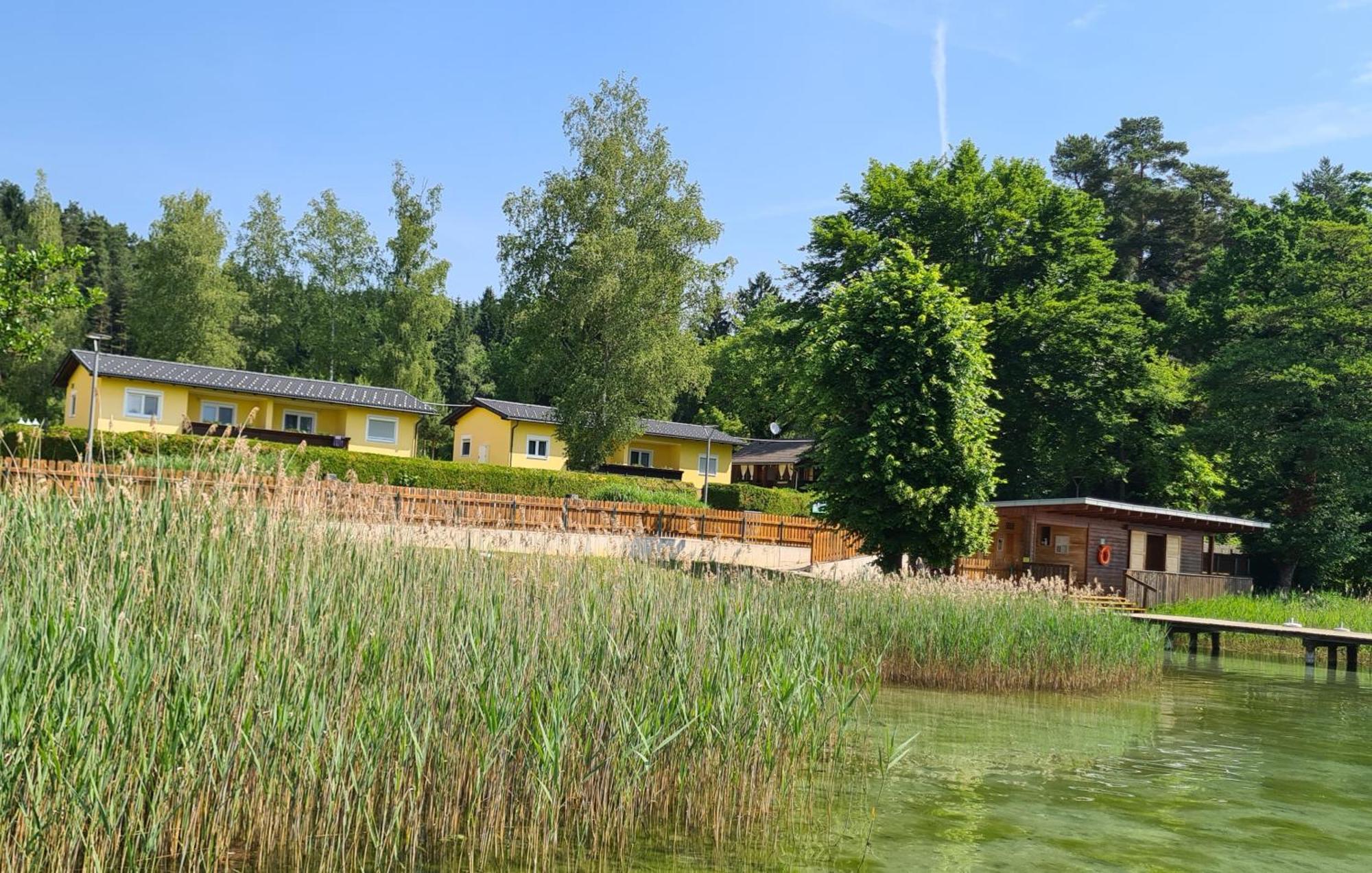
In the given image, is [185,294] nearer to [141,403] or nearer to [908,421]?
[141,403]

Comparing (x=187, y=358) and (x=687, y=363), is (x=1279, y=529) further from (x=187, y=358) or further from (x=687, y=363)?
(x=187, y=358)

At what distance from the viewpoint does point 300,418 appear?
39625 mm

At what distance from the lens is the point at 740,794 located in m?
6.57

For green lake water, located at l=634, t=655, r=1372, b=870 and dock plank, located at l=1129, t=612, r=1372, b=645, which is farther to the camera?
dock plank, located at l=1129, t=612, r=1372, b=645

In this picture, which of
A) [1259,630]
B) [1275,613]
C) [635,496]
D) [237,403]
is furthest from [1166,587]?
[237,403]

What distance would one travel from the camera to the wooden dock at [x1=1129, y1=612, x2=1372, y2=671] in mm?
21234

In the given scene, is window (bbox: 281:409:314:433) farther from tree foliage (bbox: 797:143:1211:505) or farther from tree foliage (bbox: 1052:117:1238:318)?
tree foliage (bbox: 1052:117:1238:318)

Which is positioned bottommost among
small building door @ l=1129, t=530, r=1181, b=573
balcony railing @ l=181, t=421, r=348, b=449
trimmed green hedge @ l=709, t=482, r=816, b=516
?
small building door @ l=1129, t=530, r=1181, b=573

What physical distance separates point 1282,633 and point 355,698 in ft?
Result: 72.6

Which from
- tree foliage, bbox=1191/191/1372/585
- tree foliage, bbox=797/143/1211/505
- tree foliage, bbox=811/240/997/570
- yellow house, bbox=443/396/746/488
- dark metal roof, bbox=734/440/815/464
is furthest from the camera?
dark metal roof, bbox=734/440/815/464

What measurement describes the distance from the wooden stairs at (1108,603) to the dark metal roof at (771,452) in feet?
85.5

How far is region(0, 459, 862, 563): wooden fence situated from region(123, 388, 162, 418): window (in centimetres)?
1527

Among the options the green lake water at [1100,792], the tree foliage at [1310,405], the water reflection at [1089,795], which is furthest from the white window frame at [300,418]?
the green lake water at [1100,792]

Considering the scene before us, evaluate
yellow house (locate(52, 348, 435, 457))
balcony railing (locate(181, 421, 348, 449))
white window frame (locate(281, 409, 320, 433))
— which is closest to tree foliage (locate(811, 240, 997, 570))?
yellow house (locate(52, 348, 435, 457))
